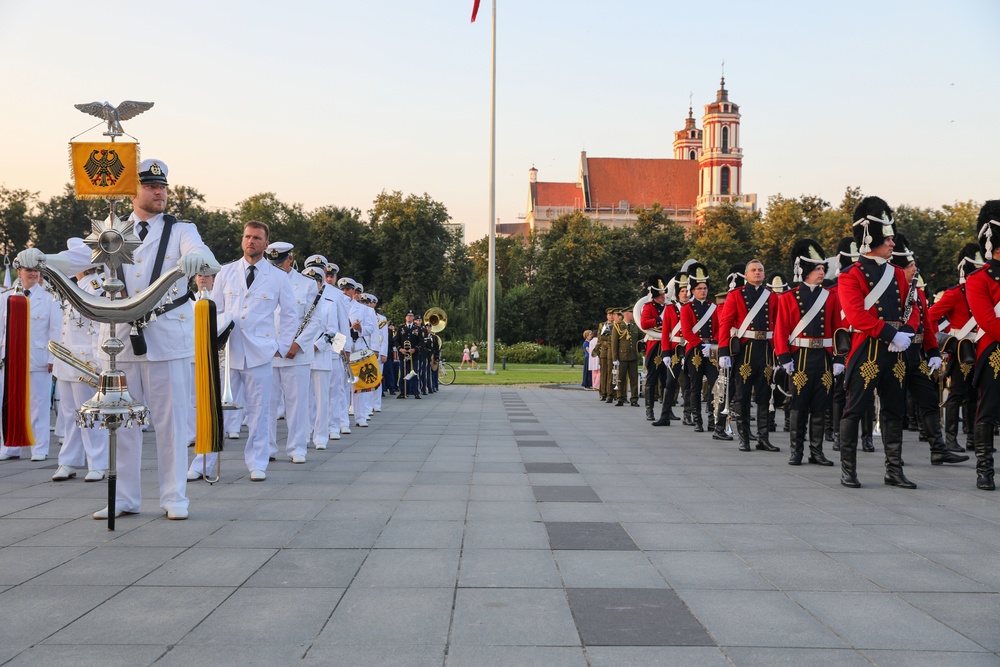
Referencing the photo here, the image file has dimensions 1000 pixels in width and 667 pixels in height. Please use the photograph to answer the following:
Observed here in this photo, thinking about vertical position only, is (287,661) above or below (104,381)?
below

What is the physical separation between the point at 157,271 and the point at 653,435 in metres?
8.92

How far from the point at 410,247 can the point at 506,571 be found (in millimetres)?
67892

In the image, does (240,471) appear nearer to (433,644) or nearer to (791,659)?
(433,644)

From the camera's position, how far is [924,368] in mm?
9945

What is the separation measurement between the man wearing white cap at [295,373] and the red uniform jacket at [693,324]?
6.27 m

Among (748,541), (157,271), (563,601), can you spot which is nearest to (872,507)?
(748,541)

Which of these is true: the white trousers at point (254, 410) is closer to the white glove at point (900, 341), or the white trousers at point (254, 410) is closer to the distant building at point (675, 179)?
the white glove at point (900, 341)

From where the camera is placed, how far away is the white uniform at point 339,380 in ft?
39.8

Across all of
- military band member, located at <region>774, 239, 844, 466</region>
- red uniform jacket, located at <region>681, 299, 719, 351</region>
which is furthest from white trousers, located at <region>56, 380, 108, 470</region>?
red uniform jacket, located at <region>681, 299, 719, 351</region>

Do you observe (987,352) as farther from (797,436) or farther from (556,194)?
(556,194)

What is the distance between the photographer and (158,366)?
641 centimetres

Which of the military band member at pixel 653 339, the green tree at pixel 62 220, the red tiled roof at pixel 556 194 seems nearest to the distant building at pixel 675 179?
the red tiled roof at pixel 556 194

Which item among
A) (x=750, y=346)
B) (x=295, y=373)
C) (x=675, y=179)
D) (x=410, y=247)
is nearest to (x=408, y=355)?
(x=750, y=346)

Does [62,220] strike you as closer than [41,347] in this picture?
No
